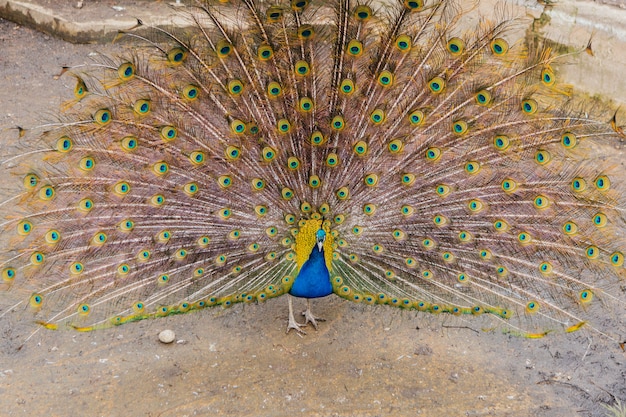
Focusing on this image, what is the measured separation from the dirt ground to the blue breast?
577 millimetres

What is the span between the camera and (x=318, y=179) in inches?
171

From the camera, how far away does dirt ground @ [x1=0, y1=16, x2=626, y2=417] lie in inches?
173

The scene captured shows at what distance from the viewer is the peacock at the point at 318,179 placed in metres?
4.08

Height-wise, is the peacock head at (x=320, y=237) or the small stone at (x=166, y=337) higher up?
the peacock head at (x=320, y=237)

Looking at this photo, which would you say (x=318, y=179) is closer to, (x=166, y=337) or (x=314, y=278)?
(x=314, y=278)

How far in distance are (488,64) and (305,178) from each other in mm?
1346

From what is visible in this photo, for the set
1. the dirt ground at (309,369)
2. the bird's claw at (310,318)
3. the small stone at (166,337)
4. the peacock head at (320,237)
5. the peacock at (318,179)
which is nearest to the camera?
the peacock at (318,179)

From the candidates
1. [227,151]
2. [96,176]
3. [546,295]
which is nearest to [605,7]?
[546,295]

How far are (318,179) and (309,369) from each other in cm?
136

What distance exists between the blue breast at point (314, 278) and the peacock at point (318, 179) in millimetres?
14

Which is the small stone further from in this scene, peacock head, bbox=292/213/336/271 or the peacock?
peacock head, bbox=292/213/336/271

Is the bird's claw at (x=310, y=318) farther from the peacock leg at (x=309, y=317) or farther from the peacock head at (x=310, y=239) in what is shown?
the peacock head at (x=310, y=239)

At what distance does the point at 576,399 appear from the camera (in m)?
4.50

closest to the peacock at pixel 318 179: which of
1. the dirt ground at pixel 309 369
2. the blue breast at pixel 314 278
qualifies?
the blue breast at pixel 314 278
